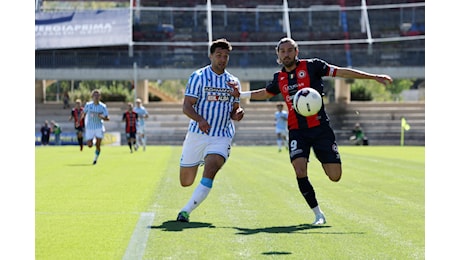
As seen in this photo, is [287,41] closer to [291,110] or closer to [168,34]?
[291,110]

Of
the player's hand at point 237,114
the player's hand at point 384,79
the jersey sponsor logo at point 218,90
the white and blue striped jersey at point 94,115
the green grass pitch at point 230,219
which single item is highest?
the player's hand at point 384,79

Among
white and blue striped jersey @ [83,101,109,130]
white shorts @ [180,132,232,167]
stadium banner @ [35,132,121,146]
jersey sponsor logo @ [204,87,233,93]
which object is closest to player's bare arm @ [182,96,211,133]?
jersey sponsor logo @ [204,87,233,93]

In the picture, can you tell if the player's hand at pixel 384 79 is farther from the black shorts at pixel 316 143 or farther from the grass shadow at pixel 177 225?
the grass shadow at pixel 177 225

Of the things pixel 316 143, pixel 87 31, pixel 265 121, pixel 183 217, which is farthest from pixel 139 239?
pixel 87 31

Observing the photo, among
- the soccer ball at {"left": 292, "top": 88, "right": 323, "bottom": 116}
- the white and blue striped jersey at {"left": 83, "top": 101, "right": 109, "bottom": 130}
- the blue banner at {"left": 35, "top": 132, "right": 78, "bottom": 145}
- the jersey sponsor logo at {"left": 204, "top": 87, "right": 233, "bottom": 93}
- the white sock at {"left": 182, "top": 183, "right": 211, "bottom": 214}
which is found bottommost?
the blue banner at {"left": 35, "top": 132, "right": 78, "bottom": 145}

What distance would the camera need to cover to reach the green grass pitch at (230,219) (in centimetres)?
743

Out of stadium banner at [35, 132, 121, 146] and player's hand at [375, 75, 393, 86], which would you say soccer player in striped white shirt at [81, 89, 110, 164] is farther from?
stadium banner at [35, 132, 121, 146]

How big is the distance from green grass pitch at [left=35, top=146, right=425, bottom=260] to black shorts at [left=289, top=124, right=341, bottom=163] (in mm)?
799

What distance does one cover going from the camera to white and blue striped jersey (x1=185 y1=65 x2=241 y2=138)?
984cm

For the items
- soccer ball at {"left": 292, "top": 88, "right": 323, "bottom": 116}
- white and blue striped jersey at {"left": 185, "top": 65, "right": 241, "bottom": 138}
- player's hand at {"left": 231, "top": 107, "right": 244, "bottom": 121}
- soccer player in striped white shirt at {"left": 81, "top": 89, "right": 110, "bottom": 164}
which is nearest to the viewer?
soccer ball at {"left": 292, "top": 88, "right": 323, "bottom": 116}

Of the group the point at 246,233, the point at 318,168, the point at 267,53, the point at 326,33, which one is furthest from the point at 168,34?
the point at 246,233

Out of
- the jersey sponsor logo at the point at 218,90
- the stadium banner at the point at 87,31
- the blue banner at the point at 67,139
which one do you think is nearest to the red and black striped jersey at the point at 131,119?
the blue banner at the point at 67,139
